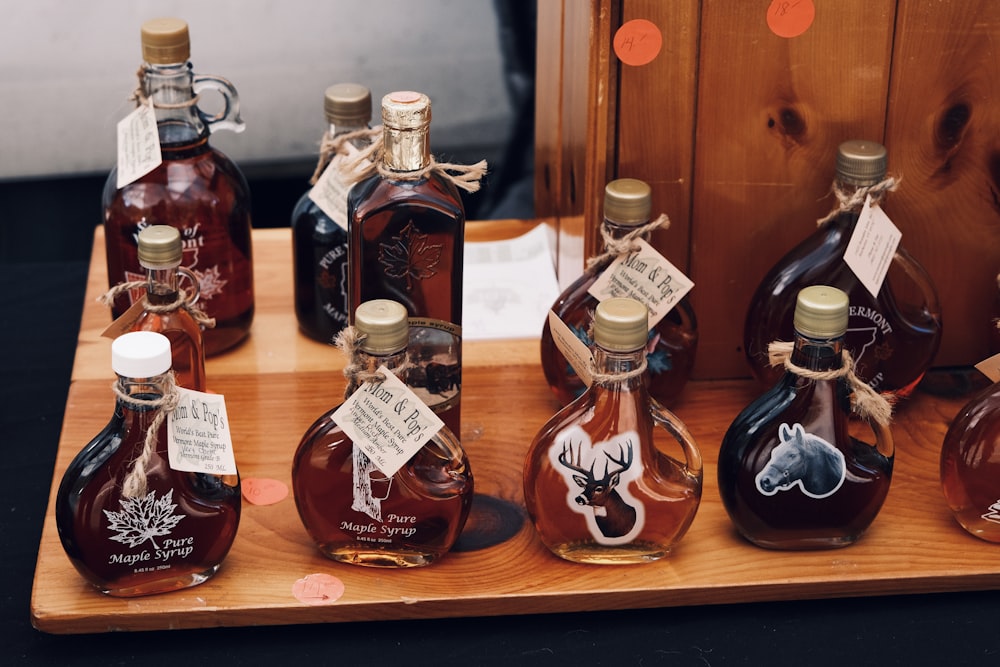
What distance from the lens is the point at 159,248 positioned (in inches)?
38.6

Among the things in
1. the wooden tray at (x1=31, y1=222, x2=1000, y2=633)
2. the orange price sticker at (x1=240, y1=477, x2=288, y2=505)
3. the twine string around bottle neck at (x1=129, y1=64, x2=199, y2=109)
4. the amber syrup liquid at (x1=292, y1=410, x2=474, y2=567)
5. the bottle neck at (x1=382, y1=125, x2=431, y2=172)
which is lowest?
the wooden tray at (x1=31, y1=222, x2=1000, y2=633)

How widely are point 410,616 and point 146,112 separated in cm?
46

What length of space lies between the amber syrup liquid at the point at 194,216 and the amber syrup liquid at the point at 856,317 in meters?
0.42

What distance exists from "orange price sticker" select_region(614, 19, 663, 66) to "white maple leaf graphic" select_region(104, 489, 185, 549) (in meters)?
0.45

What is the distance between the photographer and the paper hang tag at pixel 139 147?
1104 mm

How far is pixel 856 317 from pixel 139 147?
22.3 inches

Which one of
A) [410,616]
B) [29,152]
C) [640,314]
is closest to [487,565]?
[410,616]

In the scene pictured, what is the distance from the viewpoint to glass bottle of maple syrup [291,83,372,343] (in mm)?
1149

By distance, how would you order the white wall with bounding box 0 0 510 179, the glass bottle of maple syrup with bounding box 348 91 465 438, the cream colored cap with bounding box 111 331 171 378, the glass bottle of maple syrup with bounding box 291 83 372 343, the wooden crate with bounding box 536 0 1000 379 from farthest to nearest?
the white wall with bounding box 0 0 510 179 < the glass bottle of maple syrup with bounding box 291 83 372 343 < the wooden crate with bounding box 536 0 1000 379 < the glass bottle of maple syrup with bounding box 348 91 465 438 < the cream colored cap with bounding box 111 331 171 378

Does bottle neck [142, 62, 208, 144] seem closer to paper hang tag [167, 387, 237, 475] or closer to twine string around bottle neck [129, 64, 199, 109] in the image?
twine string around bottle neck [129, 64, 199, 109]

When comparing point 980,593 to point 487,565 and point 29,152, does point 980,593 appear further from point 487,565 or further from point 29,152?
point 29,152

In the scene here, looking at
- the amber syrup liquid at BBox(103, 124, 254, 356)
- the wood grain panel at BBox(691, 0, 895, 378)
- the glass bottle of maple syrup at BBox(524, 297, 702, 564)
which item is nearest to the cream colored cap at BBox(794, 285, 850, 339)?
the glass bottle of maple syrup at BBox(524, 297, 702, 564)

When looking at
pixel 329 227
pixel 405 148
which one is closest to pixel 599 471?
pixel 405 148

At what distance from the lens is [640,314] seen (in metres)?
0.87
